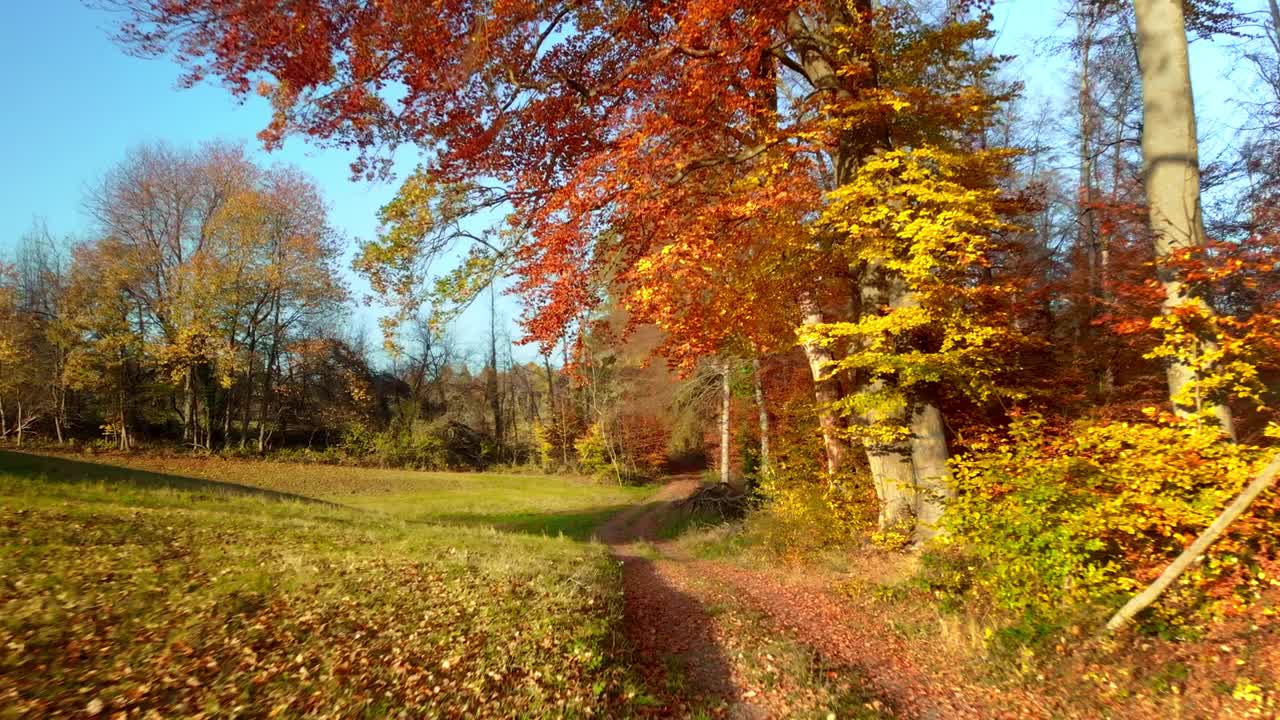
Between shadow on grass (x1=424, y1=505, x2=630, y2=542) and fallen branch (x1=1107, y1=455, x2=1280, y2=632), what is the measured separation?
13.9 meters

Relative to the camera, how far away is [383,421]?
136 ft

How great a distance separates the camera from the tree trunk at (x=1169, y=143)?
23.6ft

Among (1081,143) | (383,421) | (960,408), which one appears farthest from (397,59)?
(383,421)

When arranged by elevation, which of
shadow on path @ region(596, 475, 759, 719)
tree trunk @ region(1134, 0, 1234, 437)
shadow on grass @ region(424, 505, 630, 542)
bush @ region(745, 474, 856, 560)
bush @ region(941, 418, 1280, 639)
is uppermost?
tree trunk @ region(1134, 0, 1234, 437)

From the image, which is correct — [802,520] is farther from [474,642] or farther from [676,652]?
[474,642]

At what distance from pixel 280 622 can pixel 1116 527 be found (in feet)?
26.0

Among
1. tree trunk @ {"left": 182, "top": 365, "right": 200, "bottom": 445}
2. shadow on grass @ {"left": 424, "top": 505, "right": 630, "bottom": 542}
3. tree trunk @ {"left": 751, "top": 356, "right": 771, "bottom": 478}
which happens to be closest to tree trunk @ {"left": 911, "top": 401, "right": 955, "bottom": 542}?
tree trunk @ {"left": 751, "top": 356, "right": 771, "bottom": 478}

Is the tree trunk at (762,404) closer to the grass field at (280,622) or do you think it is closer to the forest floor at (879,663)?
the forest floor at (879,663)

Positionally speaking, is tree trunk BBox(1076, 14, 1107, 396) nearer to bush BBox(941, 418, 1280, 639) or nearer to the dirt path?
bush BBox(941, 418, 1280, 639)

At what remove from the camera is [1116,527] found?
5777mm

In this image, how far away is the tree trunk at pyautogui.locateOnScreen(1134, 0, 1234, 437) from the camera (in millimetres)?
7207

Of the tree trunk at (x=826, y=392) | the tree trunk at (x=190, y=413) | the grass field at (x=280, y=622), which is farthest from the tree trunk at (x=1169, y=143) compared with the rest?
the tree trunk at (x=190, y=413)

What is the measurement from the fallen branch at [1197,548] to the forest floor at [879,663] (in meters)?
0.25

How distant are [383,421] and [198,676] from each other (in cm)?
4063
